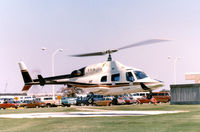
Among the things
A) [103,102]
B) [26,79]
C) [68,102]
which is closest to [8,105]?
[68,102]

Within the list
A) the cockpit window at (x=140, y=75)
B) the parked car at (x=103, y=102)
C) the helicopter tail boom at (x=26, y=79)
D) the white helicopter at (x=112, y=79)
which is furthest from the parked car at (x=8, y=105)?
the cockpit window at (x=140, y=75)

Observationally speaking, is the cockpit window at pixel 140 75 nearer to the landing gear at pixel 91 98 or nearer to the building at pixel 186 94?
the landing gear at pixel 91 98

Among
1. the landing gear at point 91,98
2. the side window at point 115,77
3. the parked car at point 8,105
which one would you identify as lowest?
the parked car at point 8,105

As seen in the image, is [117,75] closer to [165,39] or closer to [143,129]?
[165,39]

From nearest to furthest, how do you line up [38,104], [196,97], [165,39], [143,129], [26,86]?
[143,129] → [165,39] → [26,86] → [196,97] → [38,104]

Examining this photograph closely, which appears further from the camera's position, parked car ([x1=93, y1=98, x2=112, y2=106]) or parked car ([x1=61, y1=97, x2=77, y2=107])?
parked car ([x1=61, y1=97, x2=77, y2=107])

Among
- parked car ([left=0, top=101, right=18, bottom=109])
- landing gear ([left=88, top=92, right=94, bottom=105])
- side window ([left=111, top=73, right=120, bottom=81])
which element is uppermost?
side window ([left=111, top=73, right=120, bottom=81])

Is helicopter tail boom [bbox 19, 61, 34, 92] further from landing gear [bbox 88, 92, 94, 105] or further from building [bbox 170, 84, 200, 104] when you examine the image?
building [bbox 170, 84, 200, 104]

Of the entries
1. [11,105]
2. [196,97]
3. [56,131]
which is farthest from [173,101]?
[56,131]

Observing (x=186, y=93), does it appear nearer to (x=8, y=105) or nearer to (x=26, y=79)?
(x=26, y=79)

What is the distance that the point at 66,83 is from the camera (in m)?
37.9

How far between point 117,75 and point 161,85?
4.02 m

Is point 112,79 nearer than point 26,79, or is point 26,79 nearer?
point 112,79

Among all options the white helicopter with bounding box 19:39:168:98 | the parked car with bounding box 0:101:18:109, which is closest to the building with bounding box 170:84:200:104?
the white helicopter with bounding box 19:39:168:98
